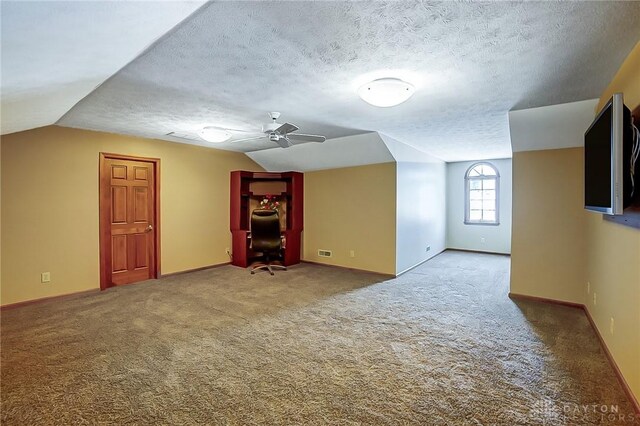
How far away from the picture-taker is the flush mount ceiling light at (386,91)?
8.06 feet

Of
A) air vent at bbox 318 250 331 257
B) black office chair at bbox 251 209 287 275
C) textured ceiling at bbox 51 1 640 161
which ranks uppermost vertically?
textured ceiling at bbox 51 1 640 161

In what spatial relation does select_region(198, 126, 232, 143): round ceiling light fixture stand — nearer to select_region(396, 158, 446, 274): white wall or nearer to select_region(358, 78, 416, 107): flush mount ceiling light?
select_region(358, 78, 416, 107): flush mount ceiling light

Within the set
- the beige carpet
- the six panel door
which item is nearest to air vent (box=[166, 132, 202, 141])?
the six panel door

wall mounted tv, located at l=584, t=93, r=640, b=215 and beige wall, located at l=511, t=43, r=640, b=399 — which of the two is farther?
beige wall, located at l=511, t=43, r=640, b=399


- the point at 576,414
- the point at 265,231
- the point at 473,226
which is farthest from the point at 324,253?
the point at 576,414

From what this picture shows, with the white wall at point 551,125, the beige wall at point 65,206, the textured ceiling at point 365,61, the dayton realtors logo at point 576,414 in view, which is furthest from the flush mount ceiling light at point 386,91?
the beige wall at point 65,206

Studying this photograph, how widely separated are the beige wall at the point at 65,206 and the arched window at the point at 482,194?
6610mm

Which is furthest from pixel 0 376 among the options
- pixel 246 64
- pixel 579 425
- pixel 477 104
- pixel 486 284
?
pixel 486 284

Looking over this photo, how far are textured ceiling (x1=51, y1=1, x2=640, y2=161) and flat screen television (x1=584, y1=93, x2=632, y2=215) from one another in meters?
0.48

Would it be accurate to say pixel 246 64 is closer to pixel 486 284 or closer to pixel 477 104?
pixel 477 104

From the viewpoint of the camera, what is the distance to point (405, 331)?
3188 mm

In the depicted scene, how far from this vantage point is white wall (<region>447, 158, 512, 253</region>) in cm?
750

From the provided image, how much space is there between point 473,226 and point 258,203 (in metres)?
5.46

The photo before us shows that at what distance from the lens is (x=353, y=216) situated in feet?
19.8
